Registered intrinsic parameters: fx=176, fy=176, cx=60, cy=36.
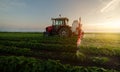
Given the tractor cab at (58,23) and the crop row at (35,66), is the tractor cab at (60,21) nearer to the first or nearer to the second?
the tractor cab at (58,23)

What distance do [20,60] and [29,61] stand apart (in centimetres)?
45

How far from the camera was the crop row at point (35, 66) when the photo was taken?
708cm

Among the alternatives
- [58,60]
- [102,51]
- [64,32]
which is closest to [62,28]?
[64,32]

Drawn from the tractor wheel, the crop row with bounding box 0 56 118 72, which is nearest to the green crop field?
the crop row with bounding box 0 56 118 72

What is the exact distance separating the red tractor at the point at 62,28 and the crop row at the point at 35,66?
657 inches

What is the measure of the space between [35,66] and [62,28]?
17731 mm

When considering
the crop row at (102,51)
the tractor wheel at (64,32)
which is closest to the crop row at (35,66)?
the crop row at (102,51)

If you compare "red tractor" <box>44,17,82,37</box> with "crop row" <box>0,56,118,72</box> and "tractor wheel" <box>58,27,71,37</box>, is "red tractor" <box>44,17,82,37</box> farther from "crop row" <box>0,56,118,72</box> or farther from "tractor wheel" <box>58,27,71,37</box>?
"crop row" <box>0,56,118,72</box>

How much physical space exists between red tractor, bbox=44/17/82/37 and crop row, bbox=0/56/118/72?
54.7 ft

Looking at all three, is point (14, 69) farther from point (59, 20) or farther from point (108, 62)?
point (59, 20)

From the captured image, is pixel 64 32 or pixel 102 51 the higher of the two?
pixel 64 32

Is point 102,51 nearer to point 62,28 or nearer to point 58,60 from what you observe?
point 58,60

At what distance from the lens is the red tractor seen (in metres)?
24.3

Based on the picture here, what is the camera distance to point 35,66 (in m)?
7.34
